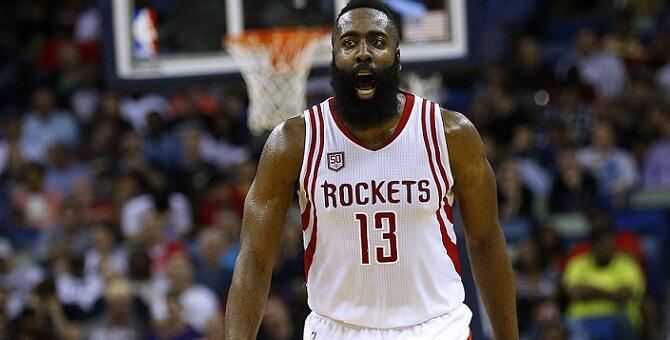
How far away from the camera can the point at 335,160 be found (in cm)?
462

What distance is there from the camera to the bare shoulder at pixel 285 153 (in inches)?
182

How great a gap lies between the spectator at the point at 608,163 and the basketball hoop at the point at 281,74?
3.86 metres

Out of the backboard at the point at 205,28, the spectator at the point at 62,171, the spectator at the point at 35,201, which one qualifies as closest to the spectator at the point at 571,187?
the backboard at the point at 205,28

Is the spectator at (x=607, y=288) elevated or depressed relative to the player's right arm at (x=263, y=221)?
depressed

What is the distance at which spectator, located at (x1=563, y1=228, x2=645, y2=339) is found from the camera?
9.82 m

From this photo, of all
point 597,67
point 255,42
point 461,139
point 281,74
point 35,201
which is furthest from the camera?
point 597,67

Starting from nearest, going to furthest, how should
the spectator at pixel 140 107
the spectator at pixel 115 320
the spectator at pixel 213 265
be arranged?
the spectator at pixel 115 320 < the spectator at pixel 213 265 < the spectator at pixel 140 107

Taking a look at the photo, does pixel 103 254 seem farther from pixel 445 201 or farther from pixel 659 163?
pixel 445 201

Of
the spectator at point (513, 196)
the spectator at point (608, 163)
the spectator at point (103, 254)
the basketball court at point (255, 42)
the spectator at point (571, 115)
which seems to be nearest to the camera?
the basketball court at point (255, 42)

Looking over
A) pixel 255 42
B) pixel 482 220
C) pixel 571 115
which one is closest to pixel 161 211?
pixel 255 42

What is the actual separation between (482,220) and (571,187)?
6784 millimetres

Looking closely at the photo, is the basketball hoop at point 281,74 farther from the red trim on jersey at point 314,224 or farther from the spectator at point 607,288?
the red trim on jersey at point 314,224

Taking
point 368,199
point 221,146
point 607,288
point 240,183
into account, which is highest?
point 368,199

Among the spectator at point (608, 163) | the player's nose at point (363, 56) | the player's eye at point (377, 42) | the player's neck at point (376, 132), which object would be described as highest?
the player's eye at point (377, 42)
